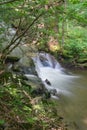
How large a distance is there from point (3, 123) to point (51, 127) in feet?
3.23

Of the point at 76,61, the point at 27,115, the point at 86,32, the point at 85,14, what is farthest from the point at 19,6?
the point at 86,32

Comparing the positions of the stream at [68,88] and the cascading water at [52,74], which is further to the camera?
the cascading water at [52,74]

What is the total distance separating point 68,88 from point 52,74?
2396 mm

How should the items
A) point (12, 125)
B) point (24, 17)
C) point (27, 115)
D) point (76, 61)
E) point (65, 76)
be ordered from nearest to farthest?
point (12, 125) < point (27, 115) < point (24, 17) < point (65, 76) < point (76, 61)

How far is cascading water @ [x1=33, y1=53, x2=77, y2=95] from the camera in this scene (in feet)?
32.0

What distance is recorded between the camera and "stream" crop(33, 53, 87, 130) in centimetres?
653

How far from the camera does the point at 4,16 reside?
4672 mm

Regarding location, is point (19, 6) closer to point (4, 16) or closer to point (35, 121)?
point (4, 16)

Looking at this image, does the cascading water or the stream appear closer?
the stream

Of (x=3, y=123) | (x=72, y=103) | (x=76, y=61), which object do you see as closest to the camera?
(x=3, y=123)

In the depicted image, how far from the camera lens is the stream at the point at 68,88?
653cm

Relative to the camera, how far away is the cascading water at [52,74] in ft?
32.0

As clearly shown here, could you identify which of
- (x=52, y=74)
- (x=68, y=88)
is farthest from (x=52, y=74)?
(x=68, y=88)

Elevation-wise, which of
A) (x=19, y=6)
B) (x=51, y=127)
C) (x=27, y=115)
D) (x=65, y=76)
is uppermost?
(x=19, y=6)
